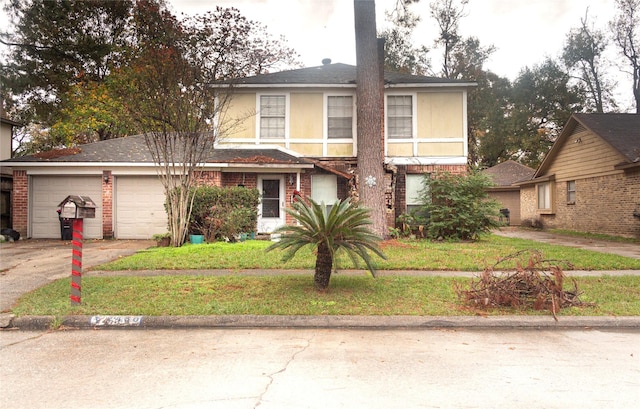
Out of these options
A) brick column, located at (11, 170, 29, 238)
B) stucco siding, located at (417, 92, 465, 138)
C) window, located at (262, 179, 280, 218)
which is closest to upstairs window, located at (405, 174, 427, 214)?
stucco siding, located at (417, 92, 465, 138)

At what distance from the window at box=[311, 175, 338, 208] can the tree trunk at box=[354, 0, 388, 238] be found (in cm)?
331

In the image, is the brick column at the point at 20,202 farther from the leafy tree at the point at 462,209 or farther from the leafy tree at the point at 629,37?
the leafy tree at the point at 629,37

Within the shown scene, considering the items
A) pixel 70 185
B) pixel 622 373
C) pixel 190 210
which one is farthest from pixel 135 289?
pixel 70 185

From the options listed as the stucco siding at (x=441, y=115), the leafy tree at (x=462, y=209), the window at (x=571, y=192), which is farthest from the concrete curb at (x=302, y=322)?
the window at (x=571, y=192)

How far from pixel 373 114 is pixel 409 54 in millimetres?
25462

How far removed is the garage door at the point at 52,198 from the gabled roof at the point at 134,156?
2.23 ft

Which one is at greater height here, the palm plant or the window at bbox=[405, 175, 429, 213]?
the window at bbox=[405, 175, 429, 213]

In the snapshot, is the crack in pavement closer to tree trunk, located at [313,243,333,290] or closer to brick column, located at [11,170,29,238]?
tree trunk, located at [313,243,333,290]

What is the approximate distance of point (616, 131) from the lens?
17.8m

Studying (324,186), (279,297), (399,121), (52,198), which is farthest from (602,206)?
(52,198)

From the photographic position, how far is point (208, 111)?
1261cm

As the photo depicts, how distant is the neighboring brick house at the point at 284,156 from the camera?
14945 millimetres

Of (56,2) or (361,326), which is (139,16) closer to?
(56,2)

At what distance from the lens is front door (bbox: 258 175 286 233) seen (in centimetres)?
1515
